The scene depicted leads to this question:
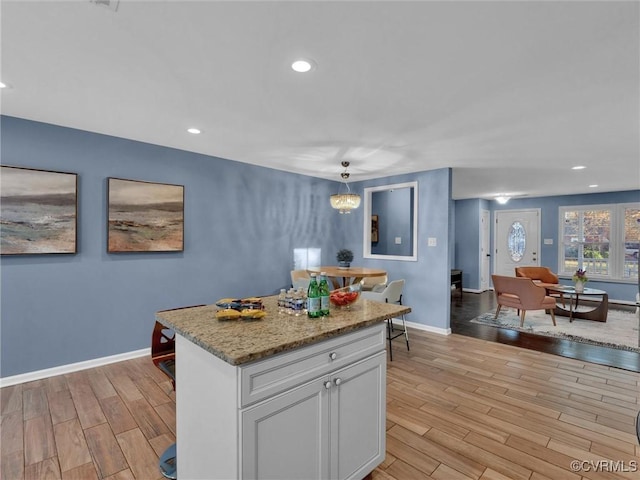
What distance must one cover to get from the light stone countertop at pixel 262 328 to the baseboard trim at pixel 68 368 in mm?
2156

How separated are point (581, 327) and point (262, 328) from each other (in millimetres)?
5626

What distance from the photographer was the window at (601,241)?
7.01 metres

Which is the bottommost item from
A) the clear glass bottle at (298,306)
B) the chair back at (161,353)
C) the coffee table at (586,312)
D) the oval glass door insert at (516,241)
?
the coffee table at (586,312)

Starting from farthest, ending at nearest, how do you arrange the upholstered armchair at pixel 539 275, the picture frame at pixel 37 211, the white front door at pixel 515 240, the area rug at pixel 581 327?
1. the white front door at pixel 515 240
2. the upholstered armchair at pixel 539 275
3. the area rug at pixel 581 327
4. the picture frame at pixel 37 211

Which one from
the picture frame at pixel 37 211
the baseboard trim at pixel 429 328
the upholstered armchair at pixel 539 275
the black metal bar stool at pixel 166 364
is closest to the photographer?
the black metal bar stool at pixel 166 364

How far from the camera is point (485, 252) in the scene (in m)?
8.63

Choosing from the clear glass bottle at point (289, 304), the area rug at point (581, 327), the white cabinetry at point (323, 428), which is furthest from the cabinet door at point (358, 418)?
the area rug at point (581, 327)

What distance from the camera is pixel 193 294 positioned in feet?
13.3

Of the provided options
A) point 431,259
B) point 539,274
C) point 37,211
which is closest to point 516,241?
point 539,274

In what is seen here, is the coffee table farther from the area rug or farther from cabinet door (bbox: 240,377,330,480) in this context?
cabinet door (bbox: 240,377,330,480)

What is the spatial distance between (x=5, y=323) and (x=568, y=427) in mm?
4739

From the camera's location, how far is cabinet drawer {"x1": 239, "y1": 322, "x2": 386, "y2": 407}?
129 cm

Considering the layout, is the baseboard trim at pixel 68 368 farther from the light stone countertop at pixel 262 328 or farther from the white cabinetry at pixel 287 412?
the white cabinetry at pixel 287 412

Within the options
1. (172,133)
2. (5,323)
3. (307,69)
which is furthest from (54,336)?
(307,69)
